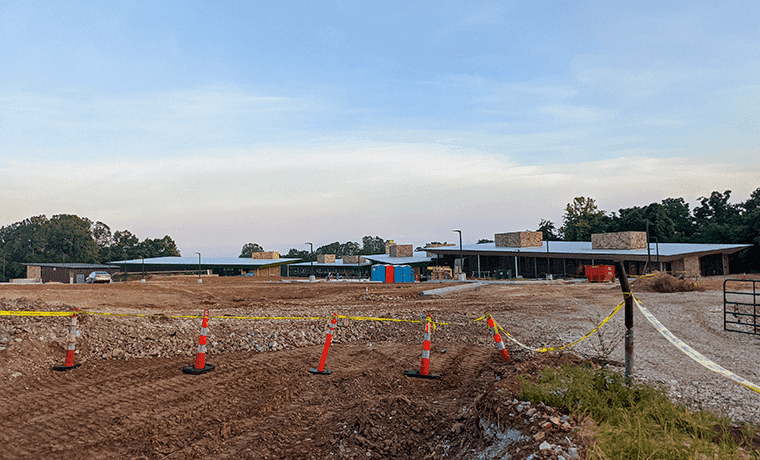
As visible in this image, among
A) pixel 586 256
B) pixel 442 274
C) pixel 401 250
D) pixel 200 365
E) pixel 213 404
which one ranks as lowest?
pixel 442 274

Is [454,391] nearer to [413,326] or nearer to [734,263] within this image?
[413,326]

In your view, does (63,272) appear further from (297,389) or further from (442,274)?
(297,389)

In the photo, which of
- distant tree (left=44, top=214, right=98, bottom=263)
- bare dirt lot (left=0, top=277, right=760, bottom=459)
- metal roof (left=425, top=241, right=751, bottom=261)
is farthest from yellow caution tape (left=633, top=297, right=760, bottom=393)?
distant tree (left=44, top=214, right=98, bottom=263)

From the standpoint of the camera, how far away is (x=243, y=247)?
155375 millimetres

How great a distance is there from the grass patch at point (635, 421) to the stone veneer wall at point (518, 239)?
59.2m

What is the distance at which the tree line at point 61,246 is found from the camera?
351 ft

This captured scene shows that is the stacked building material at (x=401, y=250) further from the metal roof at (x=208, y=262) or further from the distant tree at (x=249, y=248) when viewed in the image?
the distant tree at (x=249, y=248)

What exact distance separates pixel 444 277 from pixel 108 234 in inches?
4023

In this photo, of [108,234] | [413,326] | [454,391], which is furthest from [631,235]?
[108,234]

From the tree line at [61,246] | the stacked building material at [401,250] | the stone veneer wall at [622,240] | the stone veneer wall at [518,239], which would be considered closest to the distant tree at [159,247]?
the tree line at [61,246]

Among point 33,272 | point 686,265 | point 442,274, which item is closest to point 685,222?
point 686,265

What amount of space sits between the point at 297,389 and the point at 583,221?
8627cm

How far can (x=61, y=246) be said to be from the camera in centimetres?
11025

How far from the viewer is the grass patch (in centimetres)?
402
